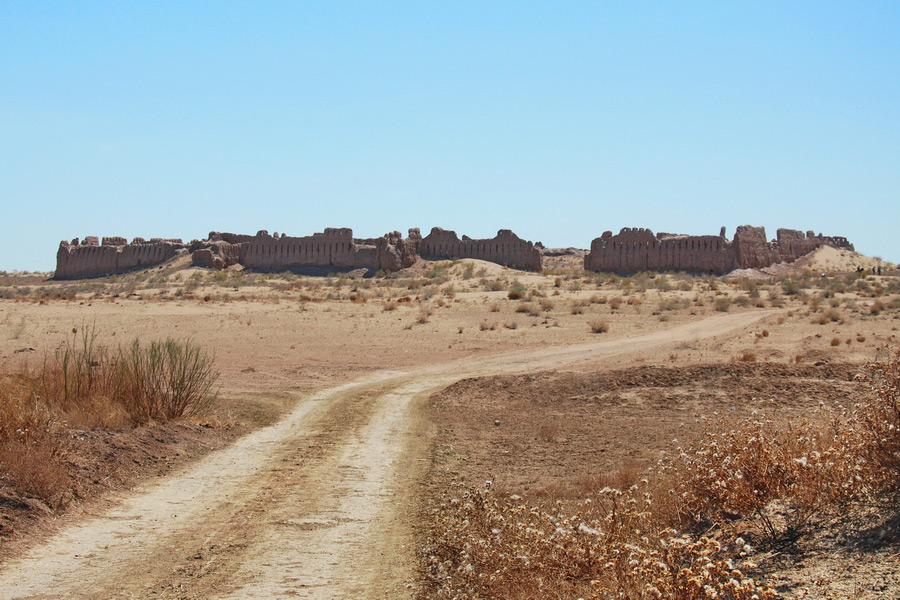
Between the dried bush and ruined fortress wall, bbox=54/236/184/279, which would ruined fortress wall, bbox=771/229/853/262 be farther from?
ruined fortress wall, bbox=54/236/184/279

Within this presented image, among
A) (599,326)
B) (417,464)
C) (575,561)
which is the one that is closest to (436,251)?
(599,326)

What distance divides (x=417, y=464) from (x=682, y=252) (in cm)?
4470

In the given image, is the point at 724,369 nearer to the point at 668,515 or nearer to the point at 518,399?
the point at 518,399

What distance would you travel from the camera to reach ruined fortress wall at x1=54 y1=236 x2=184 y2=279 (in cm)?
6184

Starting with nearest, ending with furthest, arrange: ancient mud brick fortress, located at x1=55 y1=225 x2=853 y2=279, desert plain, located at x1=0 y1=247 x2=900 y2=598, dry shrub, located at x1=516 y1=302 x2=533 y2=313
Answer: desert plain, located at x1=0 y1=247 x2=900 y2=598, dry shrub, located at x1=516 y1=302 x2=533 y2=313, ancient mud brick fortress, located at x1=55 y1=225 x2=853 y2=279

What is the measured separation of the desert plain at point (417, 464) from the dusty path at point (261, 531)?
3 centimetres

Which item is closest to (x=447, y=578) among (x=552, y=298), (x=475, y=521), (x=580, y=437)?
(x=475, y=521)

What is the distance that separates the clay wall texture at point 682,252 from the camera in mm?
50281

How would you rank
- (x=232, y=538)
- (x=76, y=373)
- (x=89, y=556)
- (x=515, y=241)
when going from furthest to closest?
(x=515, y=241) → (x=76, y=373) → (x=232, y=538) → (x=89, y=556)

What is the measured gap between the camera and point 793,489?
5.41m

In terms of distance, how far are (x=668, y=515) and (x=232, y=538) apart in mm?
3384

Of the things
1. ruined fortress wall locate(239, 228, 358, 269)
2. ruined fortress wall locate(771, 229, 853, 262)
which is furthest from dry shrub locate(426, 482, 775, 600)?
ruined fortress wall locate(771, 229, 853, 262)

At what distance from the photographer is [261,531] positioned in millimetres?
6559

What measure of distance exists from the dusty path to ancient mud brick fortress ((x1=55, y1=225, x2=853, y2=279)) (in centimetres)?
4264
